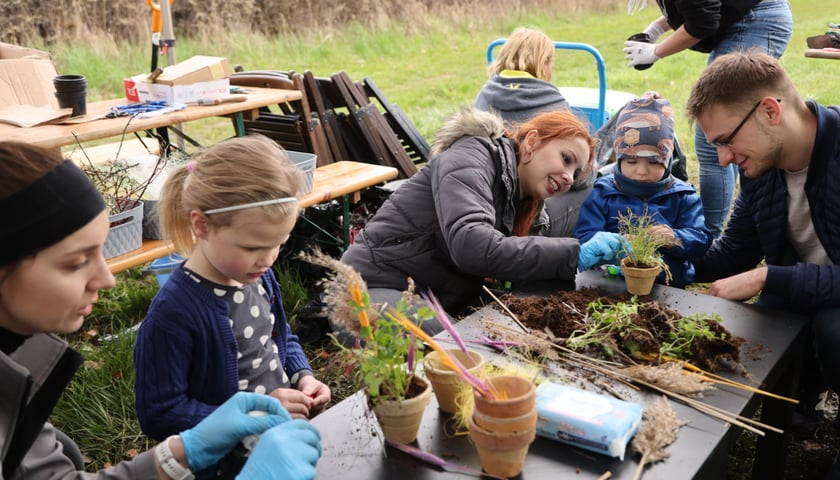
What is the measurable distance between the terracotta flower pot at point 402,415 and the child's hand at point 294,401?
44cm

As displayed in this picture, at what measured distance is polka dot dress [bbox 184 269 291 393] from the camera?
1.96m

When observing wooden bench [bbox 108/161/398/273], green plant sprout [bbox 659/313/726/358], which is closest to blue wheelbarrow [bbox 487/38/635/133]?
wooden bench [bbox 108/161/398/273]

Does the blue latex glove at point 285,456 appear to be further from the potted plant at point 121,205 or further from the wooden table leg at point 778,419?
the potted plant at point 121,205

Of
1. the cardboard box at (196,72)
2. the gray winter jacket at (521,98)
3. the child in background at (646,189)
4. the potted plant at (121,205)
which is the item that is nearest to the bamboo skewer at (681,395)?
the child in background at (646,189)

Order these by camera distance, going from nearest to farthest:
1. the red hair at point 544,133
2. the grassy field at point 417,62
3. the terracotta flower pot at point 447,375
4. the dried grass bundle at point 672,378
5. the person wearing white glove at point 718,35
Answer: the terracotta flower pot at point 447,375
the dried grass bundle at point 672,378
the red hair at point 544,133
the person wearing white glove at point 718,35
the grassy field at point 417,62

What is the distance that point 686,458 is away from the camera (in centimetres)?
156

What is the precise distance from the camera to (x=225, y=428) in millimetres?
1599

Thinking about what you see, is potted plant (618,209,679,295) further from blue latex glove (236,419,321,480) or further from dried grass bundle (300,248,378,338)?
blue latex glove (236,419,321,480)

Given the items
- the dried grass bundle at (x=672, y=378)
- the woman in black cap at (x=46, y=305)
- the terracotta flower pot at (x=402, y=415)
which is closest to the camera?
the woman in black cap at (x=46, y=305)

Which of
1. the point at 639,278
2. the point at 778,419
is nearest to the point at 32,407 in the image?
the point at 639,278

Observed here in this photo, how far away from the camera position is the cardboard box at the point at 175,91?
386cm

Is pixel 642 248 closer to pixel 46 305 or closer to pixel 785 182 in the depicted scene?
pixel 785 182

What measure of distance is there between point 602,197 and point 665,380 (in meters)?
1.44

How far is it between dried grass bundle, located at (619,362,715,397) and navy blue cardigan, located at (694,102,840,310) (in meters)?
0.78
